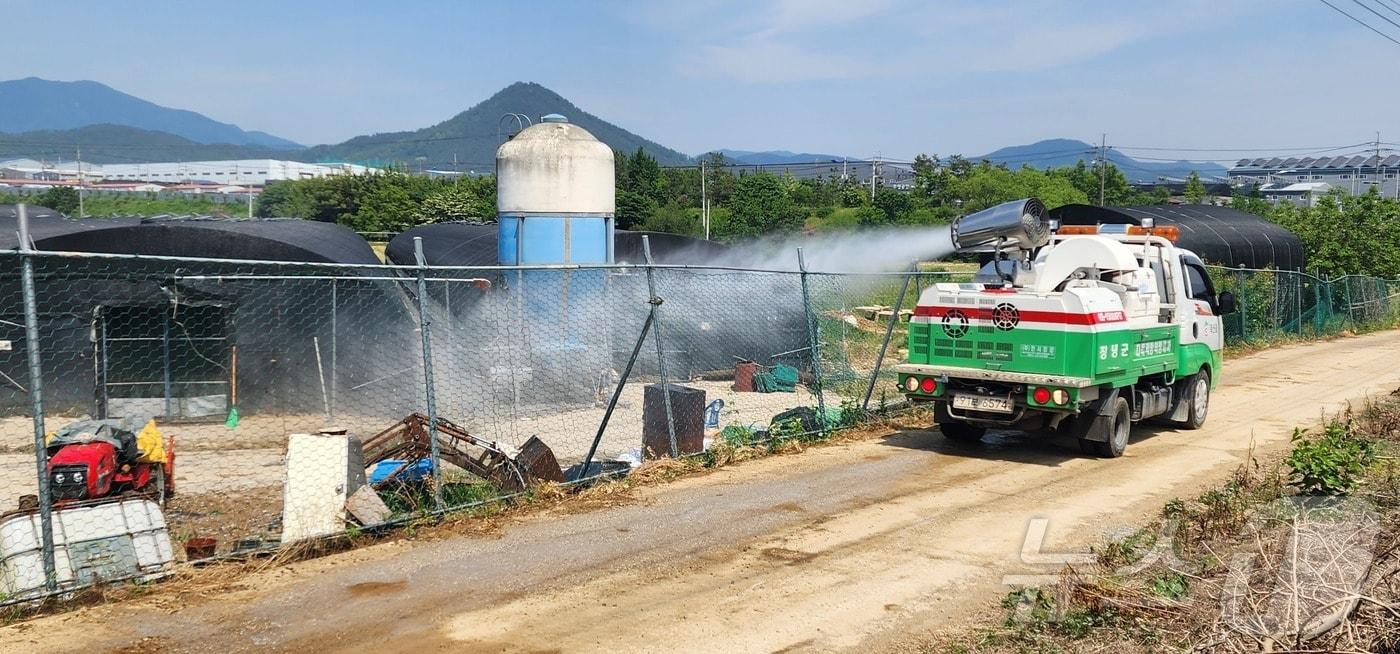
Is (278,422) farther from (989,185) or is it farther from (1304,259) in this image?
(989,185)

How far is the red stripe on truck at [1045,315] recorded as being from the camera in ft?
33.9

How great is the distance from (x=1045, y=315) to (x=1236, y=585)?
5.23 metres

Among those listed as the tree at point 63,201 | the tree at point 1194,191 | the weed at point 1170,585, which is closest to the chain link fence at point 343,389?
the weed at point 1170,585

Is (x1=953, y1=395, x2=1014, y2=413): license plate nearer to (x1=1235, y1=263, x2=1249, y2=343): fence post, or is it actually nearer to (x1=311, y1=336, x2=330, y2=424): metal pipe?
(x1=311, y1=336, x2=330, y2=424): metal pipe

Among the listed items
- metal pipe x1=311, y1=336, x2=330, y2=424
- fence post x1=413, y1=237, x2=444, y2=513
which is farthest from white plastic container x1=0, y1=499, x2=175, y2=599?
metal pipe x1=311, y1=336, x2=330, y2=424

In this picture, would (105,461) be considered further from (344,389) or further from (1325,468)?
(1325,468)

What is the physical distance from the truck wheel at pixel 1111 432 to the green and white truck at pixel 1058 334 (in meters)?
0.01

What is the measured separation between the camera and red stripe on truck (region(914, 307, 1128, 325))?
10328 mm

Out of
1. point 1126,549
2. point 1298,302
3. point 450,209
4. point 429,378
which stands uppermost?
point 450,209

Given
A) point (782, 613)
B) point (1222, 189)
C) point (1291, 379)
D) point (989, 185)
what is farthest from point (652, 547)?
point (1222, 189)

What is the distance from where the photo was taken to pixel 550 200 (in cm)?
1923

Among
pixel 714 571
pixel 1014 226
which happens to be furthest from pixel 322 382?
pixel 1014 226

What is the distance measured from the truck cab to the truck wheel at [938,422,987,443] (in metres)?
0.01

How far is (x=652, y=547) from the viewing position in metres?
7.73
